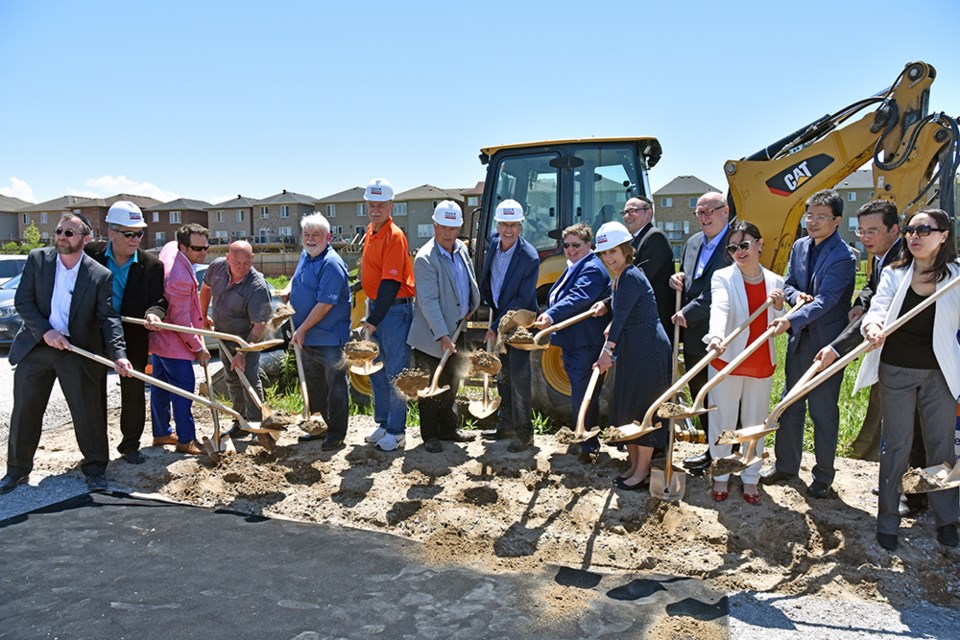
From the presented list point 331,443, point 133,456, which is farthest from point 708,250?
point 133,456

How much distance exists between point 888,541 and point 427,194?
Answer: 4577 cm

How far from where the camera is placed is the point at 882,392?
374 centimetres

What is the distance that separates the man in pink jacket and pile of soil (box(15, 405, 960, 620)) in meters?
0.33

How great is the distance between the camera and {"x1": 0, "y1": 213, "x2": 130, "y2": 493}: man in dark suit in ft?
15.6

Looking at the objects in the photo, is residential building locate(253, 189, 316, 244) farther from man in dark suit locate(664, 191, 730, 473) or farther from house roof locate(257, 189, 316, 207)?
man in dark suit locate(664, 191, 730, 473)

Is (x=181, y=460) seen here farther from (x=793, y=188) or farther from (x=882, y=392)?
(x=793, y=188)

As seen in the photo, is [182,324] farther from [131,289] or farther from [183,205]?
[183,205]

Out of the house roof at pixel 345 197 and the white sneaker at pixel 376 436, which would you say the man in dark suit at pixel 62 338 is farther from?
the house roof at pixel 345 197


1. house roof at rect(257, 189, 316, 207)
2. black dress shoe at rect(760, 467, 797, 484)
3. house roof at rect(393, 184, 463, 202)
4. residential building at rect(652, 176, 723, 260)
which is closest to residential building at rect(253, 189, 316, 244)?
house roof at rect(257, 189, 316, 207)

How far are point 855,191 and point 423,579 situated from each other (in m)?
50.3

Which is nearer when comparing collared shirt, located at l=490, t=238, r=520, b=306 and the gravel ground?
the gravel ground

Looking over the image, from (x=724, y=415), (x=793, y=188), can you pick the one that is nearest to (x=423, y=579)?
(x=724, y=415)

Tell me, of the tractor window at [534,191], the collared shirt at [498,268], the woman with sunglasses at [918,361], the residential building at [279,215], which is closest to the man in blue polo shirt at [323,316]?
the collared shirt at [498,268]

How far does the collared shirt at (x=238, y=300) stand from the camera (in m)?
5.44
